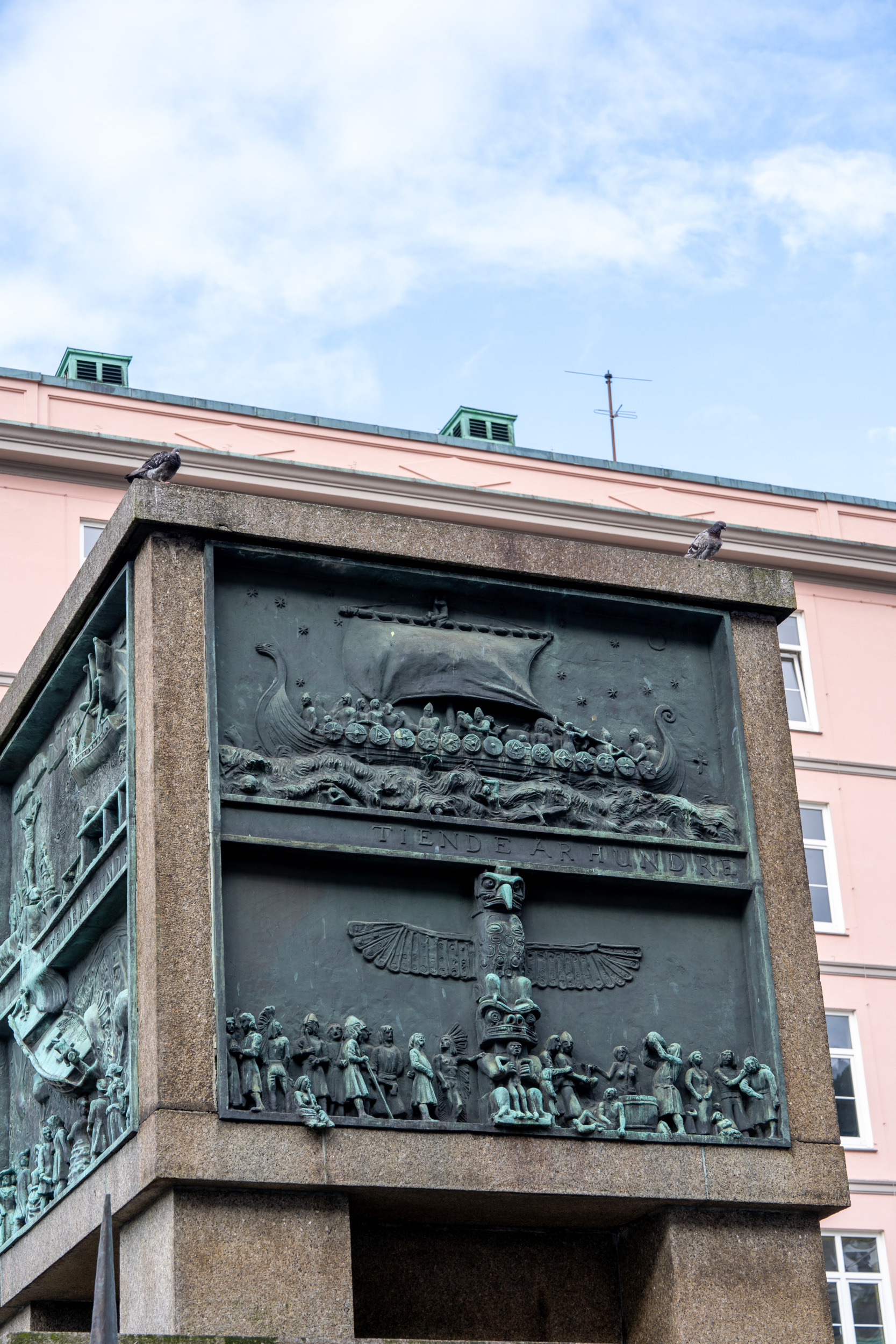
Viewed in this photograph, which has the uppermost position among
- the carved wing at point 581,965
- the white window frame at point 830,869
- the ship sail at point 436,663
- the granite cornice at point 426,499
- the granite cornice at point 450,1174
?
the granite cornice at point 426,499

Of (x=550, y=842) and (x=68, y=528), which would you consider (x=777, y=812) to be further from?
(x=68, y=528)

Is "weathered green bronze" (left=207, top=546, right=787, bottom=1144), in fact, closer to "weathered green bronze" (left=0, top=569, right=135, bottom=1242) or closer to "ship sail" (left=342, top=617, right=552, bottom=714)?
"ship sail" (left=342, top=617, right=552, bottom=714)

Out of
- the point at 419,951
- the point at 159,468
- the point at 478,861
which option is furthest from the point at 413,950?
the point at 159,468

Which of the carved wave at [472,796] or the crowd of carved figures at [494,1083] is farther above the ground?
the carved wave at [472,796]

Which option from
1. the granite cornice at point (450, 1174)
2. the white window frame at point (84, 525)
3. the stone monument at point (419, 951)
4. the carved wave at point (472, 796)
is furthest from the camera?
the white window frame at point (84, 525)

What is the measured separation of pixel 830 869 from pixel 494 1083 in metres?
19.2

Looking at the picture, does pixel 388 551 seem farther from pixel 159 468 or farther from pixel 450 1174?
pixel 450 1174

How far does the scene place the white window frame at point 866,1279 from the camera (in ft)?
96.2

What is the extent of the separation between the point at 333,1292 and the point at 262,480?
18791 millimetres

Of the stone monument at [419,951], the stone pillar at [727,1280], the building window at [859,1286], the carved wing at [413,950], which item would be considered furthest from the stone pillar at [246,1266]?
the building window at [859,1286]

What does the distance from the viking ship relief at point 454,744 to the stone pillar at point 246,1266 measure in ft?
8.77

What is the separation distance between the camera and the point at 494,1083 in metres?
14.1

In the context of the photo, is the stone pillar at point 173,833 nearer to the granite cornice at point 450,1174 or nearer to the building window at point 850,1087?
the granite cornice at point 450,1174

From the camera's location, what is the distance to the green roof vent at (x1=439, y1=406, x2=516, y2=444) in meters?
35.5
